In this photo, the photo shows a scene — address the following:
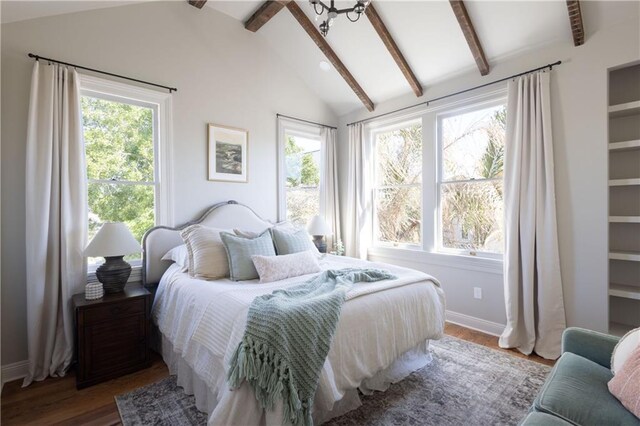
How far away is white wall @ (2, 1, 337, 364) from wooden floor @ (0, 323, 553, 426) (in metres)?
0.36

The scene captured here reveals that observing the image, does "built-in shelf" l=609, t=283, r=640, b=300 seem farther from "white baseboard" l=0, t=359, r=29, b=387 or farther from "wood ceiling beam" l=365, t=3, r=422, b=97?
"white baseboard" l=0, t=359, r=29, b=387

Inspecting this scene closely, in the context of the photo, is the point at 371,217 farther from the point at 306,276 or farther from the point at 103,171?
the point at 103,171

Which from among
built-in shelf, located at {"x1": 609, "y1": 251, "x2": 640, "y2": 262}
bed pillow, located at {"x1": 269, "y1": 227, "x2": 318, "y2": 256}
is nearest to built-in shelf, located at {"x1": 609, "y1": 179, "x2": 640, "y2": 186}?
built-in shelf, located at {"x1": 609, "y1": 251, "x2": 640, "y2": 262}

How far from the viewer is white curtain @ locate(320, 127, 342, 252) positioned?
14.9 ft

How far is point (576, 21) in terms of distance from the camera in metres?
2.47

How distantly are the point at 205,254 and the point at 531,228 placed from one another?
292 centimetres

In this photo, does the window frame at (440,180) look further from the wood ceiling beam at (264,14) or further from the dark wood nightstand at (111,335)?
the dark wood nightstand at (111,335)

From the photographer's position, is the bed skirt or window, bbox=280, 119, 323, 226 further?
window, bbox=280, 119, 323, 226

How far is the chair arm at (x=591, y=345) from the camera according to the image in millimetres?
1620

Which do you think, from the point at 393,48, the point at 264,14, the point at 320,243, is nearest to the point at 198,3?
the point at 264,14

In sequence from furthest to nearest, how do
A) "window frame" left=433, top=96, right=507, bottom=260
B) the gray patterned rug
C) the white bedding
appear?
"window frame" left=433, top=96, right=507, bottom=260, the gray patterned rug, the white bedding

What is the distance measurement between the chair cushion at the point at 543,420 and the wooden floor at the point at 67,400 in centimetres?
222

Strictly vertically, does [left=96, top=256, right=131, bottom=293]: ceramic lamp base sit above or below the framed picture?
below

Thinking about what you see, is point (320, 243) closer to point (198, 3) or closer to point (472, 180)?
point (472, 180)
